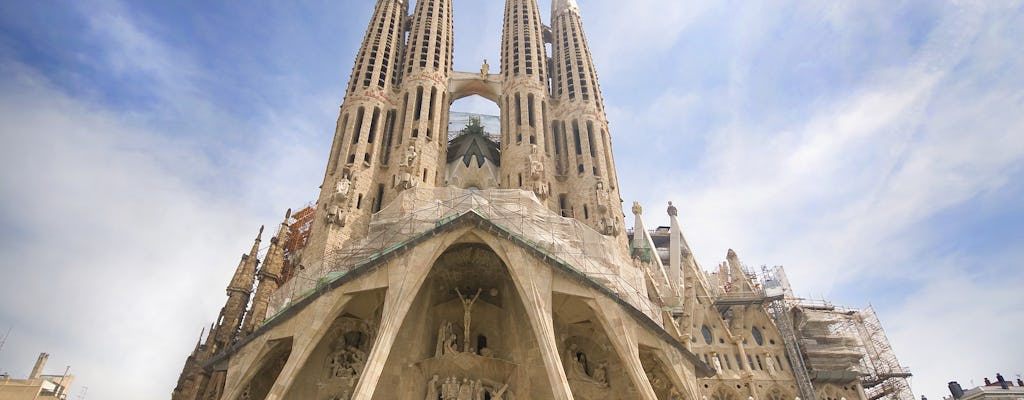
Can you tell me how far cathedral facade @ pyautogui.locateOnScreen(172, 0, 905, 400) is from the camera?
753 inches

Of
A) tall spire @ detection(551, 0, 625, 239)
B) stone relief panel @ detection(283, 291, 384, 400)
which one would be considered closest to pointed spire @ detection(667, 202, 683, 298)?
tall spire @ detection(551, 0, 625, 239)

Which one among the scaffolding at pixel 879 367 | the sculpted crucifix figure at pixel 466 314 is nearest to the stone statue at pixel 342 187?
the sculpted crucifix figure at pixel 466 314

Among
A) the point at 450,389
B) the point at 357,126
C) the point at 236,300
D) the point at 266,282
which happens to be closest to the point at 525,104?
the point at 357,126

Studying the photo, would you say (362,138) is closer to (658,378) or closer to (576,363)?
(576,363)

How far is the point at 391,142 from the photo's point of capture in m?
28.6

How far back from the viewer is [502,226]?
67.2 feet

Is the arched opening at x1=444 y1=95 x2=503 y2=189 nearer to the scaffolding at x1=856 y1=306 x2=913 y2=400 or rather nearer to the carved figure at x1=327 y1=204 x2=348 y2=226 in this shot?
the carved figure at x1=327 y1=204 x2=348 y2=226

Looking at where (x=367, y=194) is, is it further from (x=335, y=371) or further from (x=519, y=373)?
(x=519, y=373)

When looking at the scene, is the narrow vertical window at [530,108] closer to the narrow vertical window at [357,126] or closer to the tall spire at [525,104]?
the tall spire at [525,104]

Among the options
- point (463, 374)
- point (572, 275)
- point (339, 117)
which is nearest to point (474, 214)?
point (572, 275)

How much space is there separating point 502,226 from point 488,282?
2994 mm

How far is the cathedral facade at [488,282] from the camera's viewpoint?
19125 millimetres

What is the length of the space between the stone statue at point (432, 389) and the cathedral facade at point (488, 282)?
0.06 metres

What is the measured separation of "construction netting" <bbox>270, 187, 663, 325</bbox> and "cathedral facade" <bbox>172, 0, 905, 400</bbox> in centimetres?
8
